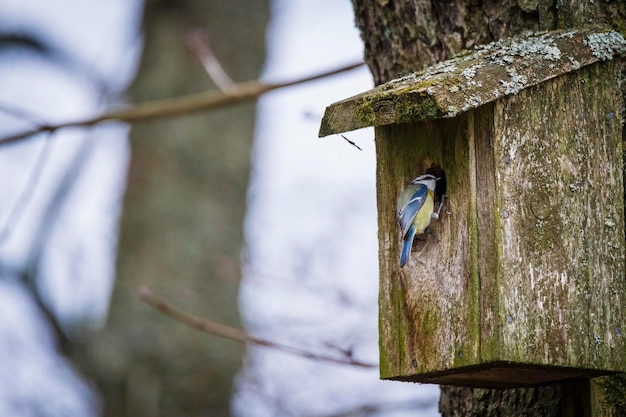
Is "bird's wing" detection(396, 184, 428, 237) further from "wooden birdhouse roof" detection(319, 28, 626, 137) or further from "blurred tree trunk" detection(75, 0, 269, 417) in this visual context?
"blurred tree trunk" detection(75, 0, 269, 417)

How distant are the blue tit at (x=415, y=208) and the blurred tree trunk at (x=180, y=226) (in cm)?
366

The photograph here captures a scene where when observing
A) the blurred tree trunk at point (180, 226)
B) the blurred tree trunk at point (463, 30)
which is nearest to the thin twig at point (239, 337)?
the blurred tree trunk at point (463, 30)

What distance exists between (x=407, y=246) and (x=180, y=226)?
4433 millimetres

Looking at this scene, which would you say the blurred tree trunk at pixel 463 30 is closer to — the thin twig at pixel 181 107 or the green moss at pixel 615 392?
the green moss at pixel 615 392

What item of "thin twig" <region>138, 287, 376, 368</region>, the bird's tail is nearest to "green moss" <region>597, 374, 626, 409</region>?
the bird's tail

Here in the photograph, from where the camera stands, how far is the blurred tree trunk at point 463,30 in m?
2.81

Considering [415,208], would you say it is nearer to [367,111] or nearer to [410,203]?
[410,203]

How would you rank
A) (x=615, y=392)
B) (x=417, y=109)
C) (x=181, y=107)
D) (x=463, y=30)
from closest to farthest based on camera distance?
(x=417, y=109) < (x=615, y=392) < (x=463, y=30) < (x=181, y=107)

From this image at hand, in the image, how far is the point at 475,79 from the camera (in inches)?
96.3

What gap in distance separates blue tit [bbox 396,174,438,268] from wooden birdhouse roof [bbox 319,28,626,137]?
227 millimetres

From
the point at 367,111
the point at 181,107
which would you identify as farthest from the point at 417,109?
the point at 181,107

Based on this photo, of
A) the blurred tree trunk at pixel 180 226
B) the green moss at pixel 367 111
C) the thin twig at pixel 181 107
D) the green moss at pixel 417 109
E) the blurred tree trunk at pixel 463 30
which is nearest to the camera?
the green moss at pixel 417 109

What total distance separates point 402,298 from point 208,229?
173 inches

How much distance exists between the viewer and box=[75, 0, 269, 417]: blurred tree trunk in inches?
254
